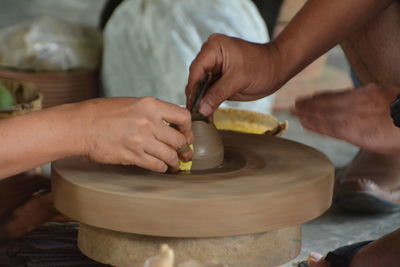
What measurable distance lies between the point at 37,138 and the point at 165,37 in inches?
75.3

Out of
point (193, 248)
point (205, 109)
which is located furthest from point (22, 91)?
point (193, 248)

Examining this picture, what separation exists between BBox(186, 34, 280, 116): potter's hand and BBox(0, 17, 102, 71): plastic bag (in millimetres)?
1768

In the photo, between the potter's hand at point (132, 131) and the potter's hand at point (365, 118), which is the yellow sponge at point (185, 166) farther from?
the potter's hand at point (365, 118)

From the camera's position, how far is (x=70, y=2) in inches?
267

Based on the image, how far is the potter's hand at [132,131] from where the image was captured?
1622 millimetres

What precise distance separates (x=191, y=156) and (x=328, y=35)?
0.58 metres

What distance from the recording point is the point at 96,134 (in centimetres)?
163

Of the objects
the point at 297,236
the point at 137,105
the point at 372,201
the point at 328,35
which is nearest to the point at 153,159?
the point at 137,105

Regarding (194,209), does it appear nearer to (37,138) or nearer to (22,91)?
(37,138)

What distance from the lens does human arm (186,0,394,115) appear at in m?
1.97

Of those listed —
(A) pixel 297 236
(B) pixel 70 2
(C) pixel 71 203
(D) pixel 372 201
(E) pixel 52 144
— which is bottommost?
(B) pixel 70 2

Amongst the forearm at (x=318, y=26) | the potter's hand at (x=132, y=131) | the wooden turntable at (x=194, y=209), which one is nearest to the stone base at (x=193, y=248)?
the wooden turntable at (x=194, y=209)

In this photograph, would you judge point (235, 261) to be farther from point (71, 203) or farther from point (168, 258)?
point (168, 258)

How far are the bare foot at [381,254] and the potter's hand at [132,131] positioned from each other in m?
0.60
